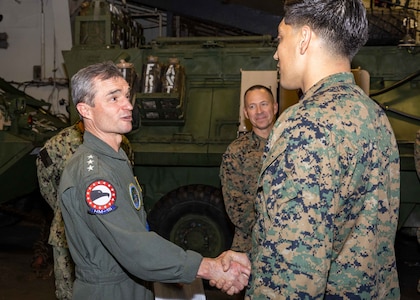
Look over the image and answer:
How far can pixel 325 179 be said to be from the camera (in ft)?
5.23

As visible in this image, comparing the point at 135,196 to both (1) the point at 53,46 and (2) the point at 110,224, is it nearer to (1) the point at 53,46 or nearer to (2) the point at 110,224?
(2) the point at 110,224

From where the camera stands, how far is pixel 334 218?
1655mm

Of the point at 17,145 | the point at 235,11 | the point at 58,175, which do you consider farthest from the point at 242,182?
the point at 235,11

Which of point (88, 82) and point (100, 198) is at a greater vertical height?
point (88, 82)

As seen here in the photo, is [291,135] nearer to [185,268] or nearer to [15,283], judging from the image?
[185,268]

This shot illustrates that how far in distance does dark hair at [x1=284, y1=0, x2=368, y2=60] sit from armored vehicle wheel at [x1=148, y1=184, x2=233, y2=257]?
159 inches

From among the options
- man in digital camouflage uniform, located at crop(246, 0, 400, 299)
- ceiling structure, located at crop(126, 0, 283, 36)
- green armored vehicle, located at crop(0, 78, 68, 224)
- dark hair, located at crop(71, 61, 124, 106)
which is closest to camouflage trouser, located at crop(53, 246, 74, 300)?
dark hair, located at crop(71, 61, 124, 106)

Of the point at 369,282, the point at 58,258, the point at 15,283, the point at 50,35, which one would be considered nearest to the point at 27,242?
the point at 15,283

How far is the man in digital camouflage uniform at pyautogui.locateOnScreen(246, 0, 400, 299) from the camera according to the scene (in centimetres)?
159

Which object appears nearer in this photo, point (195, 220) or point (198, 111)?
point (195, 220)

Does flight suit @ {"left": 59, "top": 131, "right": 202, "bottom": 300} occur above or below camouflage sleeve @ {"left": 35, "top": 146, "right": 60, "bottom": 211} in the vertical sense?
above

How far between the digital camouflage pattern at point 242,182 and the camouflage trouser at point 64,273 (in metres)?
1.30

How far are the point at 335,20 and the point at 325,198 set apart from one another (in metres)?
0.62

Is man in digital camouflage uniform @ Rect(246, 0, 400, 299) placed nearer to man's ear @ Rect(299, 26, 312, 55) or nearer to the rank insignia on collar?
man's ear @ Rect(299, 26, 312, 55)
